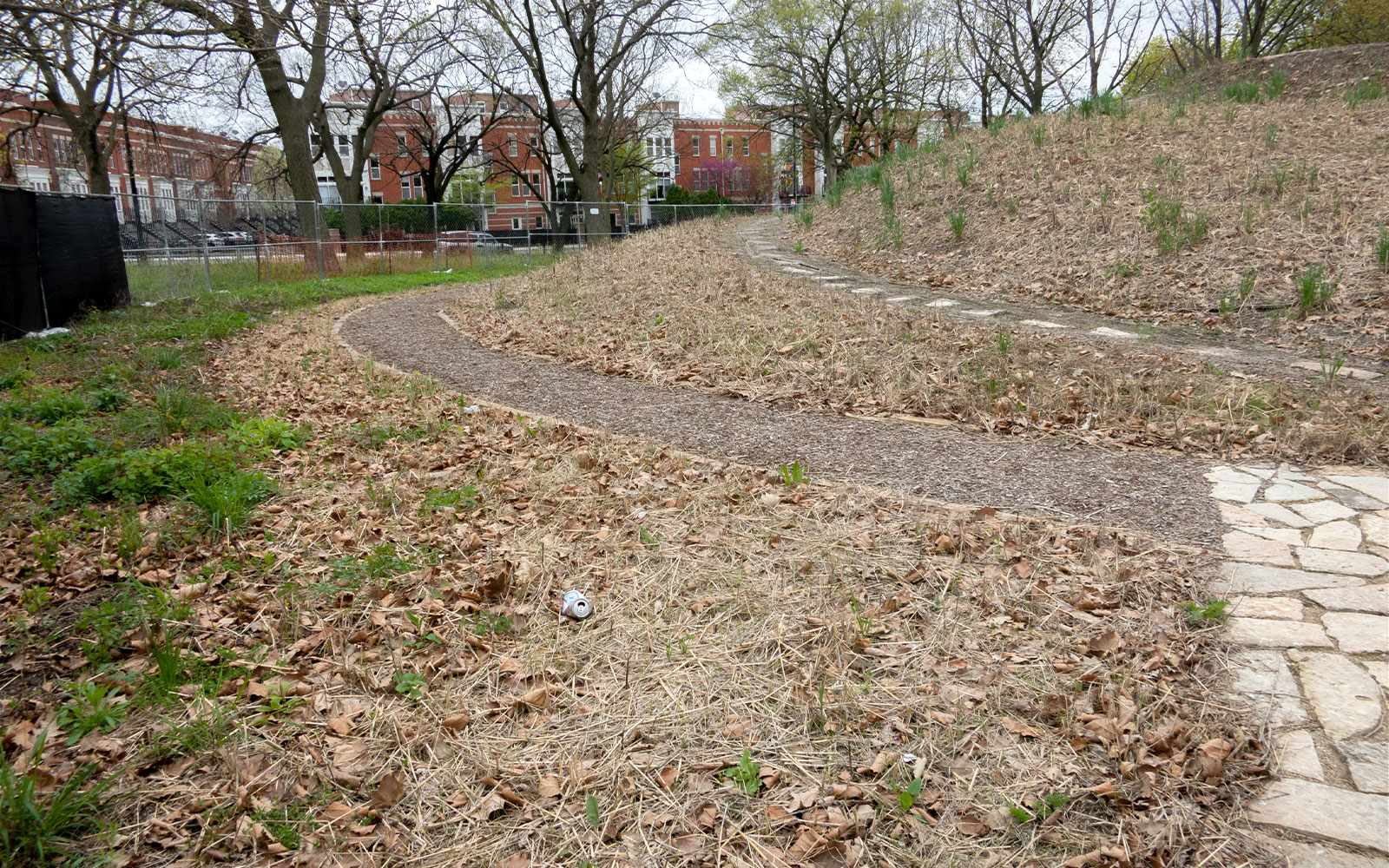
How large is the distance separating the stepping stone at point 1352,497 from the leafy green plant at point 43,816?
17.6 ft

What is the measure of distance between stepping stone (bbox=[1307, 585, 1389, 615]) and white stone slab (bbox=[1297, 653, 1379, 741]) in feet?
1.36

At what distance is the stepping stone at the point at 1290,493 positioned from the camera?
408 centimetres

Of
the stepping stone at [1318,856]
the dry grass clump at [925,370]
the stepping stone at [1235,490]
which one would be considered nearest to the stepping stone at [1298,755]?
the stepping stone at [1318,856]

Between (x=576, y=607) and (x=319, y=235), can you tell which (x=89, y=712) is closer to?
(x=576, y=607)

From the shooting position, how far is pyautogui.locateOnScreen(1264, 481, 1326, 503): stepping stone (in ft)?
13.4

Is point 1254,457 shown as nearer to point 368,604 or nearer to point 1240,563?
point 1240,563

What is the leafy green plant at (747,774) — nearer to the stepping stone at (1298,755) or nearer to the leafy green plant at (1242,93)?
the stepping stone at (1298,755)

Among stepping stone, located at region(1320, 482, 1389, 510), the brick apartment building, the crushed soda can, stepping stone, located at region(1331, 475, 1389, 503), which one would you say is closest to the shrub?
the crushed soda can

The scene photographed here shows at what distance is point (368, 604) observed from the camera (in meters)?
3.32

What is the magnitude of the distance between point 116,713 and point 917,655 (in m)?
2.79

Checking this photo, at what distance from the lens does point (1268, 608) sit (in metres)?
3.04

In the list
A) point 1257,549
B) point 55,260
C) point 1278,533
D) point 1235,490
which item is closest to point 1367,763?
point 1257,549

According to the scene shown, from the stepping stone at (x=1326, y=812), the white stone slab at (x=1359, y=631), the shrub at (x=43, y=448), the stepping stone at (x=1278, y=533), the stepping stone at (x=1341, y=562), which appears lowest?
the stepping stone at (x=1326, y=812)

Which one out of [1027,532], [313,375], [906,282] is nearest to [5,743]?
[1027,532]
